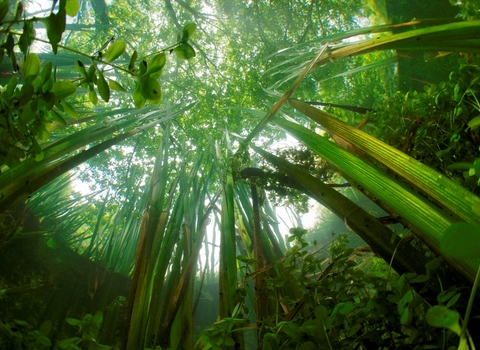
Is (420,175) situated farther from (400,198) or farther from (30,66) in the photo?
(30,66)

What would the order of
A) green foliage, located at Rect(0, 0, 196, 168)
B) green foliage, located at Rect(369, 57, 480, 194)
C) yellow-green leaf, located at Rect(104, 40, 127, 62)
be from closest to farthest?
green foliage, located at Rect(0, 0, 196, 168) < yellow-green leaf, located at Rect(104, 40, 127, 62) < green foliage, located at Rect(369, 57, 480, 194)

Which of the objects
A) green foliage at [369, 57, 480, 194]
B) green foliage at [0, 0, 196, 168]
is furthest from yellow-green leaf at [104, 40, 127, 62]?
green foliage at [369, 57, 480, 194]

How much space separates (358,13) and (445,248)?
9.74ft

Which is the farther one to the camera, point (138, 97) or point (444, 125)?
point (444, 125)

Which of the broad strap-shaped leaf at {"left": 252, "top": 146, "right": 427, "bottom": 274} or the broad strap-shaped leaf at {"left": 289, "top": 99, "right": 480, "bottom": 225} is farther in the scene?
the broad strap-shaped leaf at {"left": 252, "top": 146, "right": 427, "bottom": 274}

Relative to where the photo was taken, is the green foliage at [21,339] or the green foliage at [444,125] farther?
the green foliage at [444,125]

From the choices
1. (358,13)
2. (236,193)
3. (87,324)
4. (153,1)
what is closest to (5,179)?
(87,324)

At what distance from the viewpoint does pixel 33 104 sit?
0.37 metres

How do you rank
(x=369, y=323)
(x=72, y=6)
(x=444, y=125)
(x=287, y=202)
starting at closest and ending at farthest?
(x=72, y=6), (x=369, y=323), (x=444, y=125), (x=287, y=202)

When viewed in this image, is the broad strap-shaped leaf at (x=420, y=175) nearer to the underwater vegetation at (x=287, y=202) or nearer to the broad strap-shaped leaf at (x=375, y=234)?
the underwater vegetation at (x=287, y=202)

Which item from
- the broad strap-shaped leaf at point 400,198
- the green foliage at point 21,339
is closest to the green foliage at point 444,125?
the broad strap-shaped leaf at point 400,198

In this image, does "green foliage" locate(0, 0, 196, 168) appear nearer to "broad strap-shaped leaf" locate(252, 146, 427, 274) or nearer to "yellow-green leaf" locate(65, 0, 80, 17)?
"yellow-green leaf" locate(65, 0, 80, 17)

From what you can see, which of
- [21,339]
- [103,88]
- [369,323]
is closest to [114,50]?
[103,88]

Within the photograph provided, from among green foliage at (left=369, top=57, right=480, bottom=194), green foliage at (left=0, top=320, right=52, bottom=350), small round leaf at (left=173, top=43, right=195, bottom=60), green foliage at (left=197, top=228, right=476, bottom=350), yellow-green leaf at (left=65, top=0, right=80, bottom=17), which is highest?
yellow-green leaf at (left=65, top=0, right=80, bottom=17)
